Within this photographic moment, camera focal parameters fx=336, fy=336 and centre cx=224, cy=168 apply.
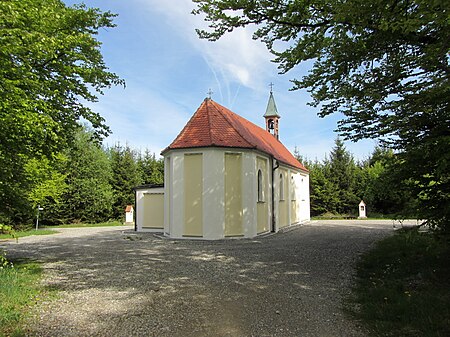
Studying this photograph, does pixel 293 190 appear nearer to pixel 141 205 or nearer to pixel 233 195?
pixel 233 195

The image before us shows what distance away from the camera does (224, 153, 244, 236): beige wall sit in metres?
16.5

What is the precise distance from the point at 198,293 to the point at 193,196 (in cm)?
1011

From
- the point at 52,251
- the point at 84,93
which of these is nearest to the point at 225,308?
the point at 84,93

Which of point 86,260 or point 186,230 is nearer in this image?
point 86,260

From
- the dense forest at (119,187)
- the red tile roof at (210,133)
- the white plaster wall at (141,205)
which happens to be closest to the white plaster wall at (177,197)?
the red tile roof at (210,133)

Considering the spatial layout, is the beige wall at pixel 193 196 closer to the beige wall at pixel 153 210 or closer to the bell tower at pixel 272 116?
the beige wall at pixel 153 210

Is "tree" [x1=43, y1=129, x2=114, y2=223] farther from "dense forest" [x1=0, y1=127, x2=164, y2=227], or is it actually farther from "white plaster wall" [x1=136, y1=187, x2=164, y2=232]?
"white plaster wall" [x1=136, y1=187, x2=164, y2=232]

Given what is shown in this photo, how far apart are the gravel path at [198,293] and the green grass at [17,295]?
0.73 feet

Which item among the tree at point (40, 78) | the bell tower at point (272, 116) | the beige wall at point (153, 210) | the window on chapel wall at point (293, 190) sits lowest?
the beige wall at point (153, 210)

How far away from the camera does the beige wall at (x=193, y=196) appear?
53.8 feet

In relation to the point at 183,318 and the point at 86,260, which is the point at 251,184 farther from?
the point at 183,318

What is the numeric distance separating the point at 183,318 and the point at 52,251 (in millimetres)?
10043

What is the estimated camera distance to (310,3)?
20.1 feet

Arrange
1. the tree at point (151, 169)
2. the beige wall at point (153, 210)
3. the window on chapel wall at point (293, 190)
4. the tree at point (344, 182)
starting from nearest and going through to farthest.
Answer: the beige wall at point (153, 210), the window on chapel wall at point (293, 190), the tree at point (344, 182), the tree at point (151, 169)
